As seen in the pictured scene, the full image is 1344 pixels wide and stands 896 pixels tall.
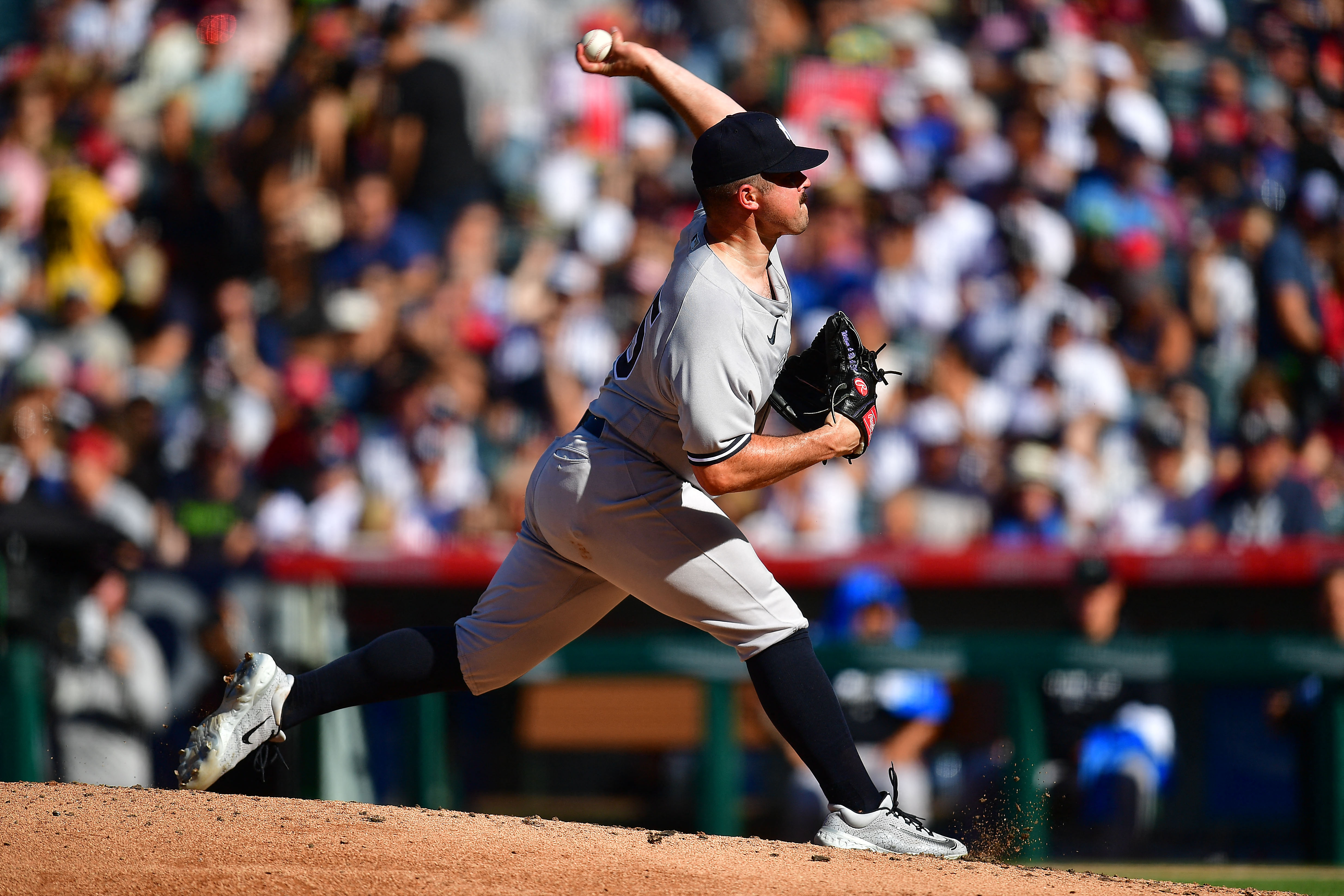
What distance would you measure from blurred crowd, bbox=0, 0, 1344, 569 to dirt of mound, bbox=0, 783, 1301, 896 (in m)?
2.82

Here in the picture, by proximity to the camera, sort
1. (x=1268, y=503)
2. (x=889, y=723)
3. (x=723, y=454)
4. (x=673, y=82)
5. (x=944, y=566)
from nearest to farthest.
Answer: (x=723, y=454) < (x=673, y=82) < (x=889, y=723) < (x=944, y=566) < (x=1268, y=503)

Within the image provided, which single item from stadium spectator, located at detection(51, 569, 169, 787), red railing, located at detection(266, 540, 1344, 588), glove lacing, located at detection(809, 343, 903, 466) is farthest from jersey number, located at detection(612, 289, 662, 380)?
stadium spectator, located at detection(51, 569, 169, 787)

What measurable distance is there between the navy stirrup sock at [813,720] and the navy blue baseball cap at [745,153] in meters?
1.06

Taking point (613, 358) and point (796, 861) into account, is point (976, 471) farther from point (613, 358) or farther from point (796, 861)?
point (796, 861)

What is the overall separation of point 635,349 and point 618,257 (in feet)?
17.4

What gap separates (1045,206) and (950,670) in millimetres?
3788

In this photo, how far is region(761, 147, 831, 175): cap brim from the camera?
326cm

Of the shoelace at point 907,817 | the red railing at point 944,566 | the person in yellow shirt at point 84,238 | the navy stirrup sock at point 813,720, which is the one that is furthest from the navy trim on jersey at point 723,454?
the person in yellow shirt at point 84,238

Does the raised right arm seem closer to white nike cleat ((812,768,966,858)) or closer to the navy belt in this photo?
the navy belt

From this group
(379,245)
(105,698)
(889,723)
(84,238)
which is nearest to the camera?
(889,723)

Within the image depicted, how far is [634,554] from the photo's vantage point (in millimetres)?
3289

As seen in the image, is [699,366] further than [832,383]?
No

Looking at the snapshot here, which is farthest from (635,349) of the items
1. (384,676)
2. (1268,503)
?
(1268,503)

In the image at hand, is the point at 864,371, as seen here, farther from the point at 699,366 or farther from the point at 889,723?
the point at 889,723
